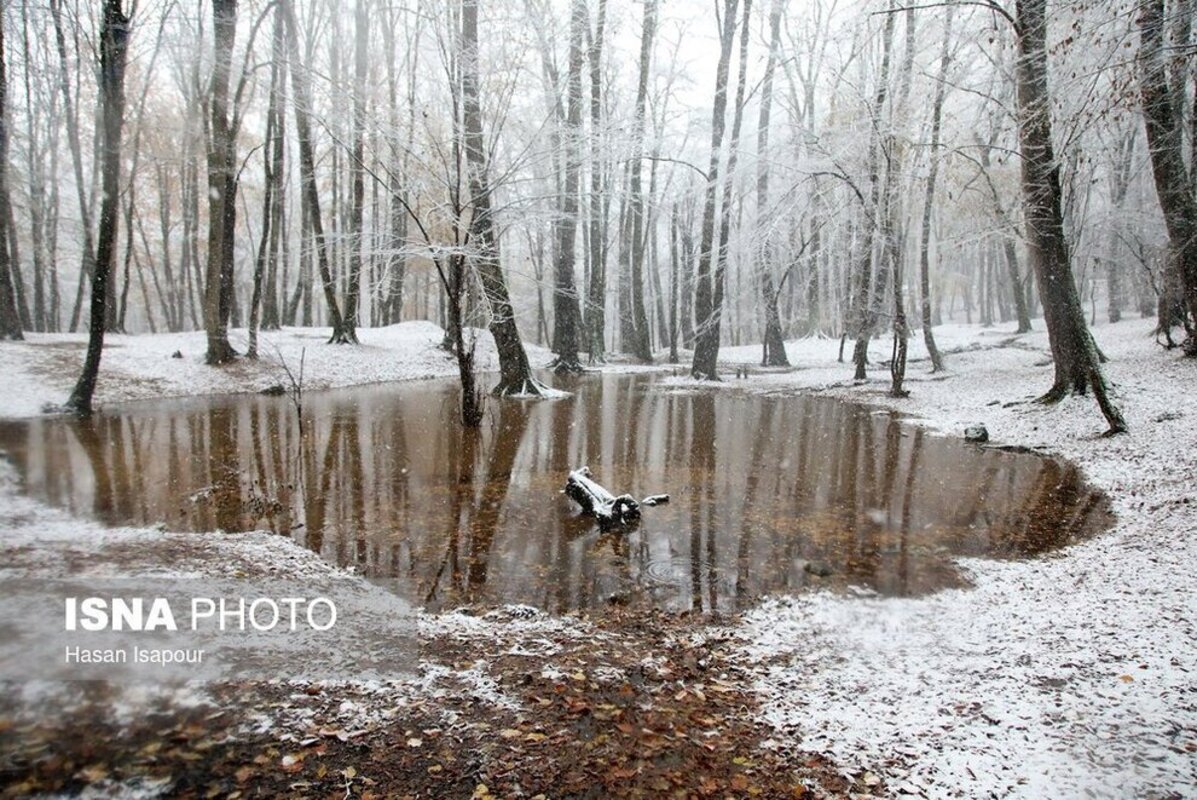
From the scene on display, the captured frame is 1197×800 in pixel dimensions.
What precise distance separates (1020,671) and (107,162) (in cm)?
1399

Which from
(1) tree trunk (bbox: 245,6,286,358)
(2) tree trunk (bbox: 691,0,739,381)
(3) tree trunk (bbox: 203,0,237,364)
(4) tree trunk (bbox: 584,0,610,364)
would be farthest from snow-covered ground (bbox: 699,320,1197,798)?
(1) tree trunk (bbox: 245,6,286,358)

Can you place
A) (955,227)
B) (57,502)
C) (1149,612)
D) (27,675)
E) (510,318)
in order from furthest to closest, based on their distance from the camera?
(955,227)
(510,318)
(57,502)
(1149,612)
(27,675)

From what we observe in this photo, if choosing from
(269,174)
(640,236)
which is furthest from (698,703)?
(640,236)

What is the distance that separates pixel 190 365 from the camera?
1575 centimetres

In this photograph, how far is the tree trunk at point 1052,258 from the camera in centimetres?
928

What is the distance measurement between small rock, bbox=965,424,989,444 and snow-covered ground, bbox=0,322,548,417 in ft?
31.4

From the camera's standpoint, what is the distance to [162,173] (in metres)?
27.0

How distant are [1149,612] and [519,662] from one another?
418 cm

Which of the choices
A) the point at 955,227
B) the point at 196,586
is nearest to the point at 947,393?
the point at 955,227

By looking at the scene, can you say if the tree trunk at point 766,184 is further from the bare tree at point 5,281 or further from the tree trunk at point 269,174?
the bare tree at point 5,281

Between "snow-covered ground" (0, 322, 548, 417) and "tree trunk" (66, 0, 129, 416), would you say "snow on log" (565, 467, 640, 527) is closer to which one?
"snow-covered ground" (0, 322, 548, 417)

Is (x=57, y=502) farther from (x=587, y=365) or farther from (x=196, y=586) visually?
(x=587, y=365)

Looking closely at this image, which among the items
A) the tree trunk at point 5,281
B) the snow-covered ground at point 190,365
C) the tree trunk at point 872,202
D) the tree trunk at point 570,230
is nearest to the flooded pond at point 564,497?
the snow-covered ground at point 190,365

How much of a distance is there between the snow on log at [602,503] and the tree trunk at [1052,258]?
7587 mm
